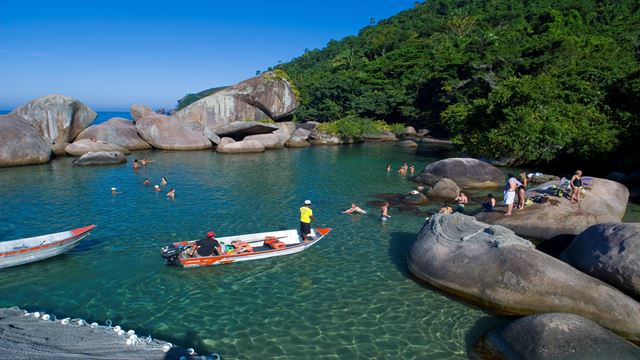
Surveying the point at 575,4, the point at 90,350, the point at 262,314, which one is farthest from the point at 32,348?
the point at 575,4

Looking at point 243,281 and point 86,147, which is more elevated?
point 86,147

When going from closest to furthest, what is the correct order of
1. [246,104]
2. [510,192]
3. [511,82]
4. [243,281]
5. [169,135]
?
1. [243,281]
2. [510,192]
3. [511,82]
4. [169,135]
5. [246,104]

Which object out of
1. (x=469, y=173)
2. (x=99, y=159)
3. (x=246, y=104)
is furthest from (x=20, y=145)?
(x=469, y=173)

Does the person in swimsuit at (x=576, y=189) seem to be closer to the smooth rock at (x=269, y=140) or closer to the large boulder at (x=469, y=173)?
the large boulder at (x=469, y=173)

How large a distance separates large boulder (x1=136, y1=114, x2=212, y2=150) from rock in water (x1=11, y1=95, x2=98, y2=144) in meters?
7.07

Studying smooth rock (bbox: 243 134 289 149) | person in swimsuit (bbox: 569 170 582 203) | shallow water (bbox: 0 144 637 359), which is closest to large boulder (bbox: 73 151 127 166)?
shallow water (bbox: 0 144 637 359)

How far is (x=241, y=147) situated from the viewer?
4644cm

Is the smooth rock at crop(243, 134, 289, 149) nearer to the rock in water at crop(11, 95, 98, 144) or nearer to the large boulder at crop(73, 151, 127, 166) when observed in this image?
the large boulder at crop(73, 151, 127, 166)

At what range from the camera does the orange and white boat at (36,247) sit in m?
14.7

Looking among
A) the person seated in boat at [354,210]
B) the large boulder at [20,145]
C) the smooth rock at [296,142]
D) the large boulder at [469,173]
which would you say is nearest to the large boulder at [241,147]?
Result: the smooth rock at [296,142]

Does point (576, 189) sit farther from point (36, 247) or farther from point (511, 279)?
point (36, 247)

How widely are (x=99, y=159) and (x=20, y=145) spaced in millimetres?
6996

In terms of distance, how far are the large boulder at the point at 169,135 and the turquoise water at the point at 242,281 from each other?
20.7m

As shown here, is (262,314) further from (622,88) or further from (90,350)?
(622,88)
